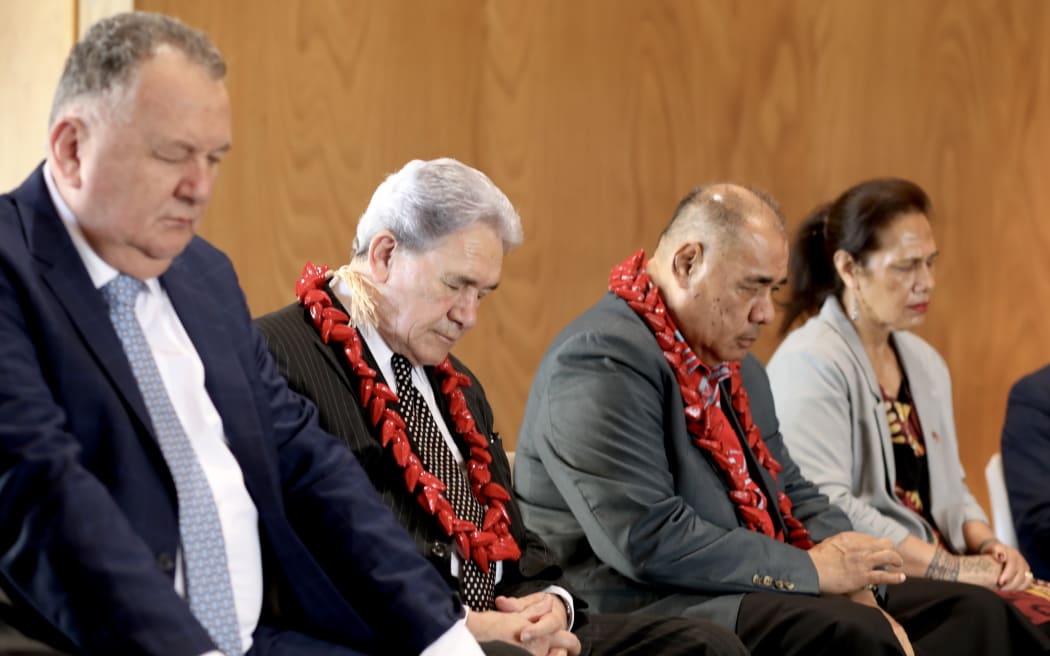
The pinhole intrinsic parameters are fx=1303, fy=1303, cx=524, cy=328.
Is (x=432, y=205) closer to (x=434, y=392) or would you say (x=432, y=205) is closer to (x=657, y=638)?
(x=434, y=392)

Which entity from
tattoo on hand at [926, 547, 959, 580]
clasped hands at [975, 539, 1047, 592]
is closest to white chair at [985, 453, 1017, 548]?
clasped hands at [975, 539, 1047, 592]

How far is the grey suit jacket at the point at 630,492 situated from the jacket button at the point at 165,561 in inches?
47.5

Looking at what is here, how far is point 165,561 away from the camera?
1.76 metres

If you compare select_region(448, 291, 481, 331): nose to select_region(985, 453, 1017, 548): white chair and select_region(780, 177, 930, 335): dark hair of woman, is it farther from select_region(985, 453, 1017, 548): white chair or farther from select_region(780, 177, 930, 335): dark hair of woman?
select_region(985, 453, 1017, 548): white chair

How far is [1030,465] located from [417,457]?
2332 millimetres

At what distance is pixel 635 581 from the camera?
9.40ft

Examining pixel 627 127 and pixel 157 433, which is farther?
pixel 627 127

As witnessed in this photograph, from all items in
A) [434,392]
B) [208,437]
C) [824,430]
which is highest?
[208,437]

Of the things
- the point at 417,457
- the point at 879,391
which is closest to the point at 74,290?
the point at 417,457

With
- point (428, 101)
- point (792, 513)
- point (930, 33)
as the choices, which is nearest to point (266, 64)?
point (428, 101)

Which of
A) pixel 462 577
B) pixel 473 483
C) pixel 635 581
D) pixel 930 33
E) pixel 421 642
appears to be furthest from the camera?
pixel 930 33

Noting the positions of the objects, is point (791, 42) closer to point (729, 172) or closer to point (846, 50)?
point (846, 50)

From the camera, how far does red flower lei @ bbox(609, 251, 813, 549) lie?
2986mm

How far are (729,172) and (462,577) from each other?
265cm
